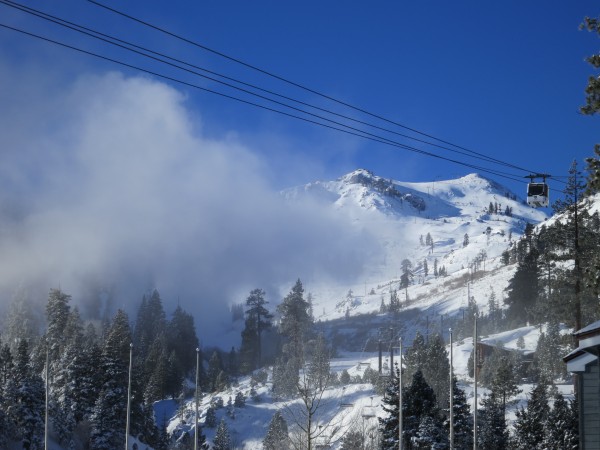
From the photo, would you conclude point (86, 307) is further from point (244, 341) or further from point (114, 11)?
point (114, 11)

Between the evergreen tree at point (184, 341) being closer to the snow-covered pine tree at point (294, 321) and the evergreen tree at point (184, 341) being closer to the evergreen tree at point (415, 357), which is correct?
the snow-covered pine tree at point (294, 321)

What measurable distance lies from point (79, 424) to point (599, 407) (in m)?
48.0

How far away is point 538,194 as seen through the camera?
87.7ft

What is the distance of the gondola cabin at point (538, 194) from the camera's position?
26.7m

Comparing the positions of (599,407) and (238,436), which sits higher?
(599,407)

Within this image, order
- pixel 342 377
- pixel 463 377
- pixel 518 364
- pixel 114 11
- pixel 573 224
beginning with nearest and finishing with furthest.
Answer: pixel 114 11, pixel 573 224, pixel 518 364, pixel 463 377, pixel 342 377

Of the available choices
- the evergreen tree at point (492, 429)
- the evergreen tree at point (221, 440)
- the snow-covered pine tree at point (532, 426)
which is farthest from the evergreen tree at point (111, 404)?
the snow-covered pine tree at point (532, 426)

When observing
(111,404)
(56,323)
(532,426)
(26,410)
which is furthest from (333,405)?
(26,410)

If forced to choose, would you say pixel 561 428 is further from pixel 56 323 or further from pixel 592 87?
pixel 56 323

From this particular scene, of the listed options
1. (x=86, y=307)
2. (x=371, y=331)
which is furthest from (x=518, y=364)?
(x=86, y=307)

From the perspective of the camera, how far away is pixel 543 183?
26953 millimetres

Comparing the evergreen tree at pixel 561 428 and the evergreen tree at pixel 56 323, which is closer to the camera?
the evergreen tree at pixel 561 428

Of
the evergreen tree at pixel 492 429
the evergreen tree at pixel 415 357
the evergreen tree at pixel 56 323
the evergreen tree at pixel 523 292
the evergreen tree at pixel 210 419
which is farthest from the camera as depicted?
the evergreen tree at pixel 523 292

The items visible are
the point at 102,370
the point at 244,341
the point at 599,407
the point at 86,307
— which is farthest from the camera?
the point at 86,307
